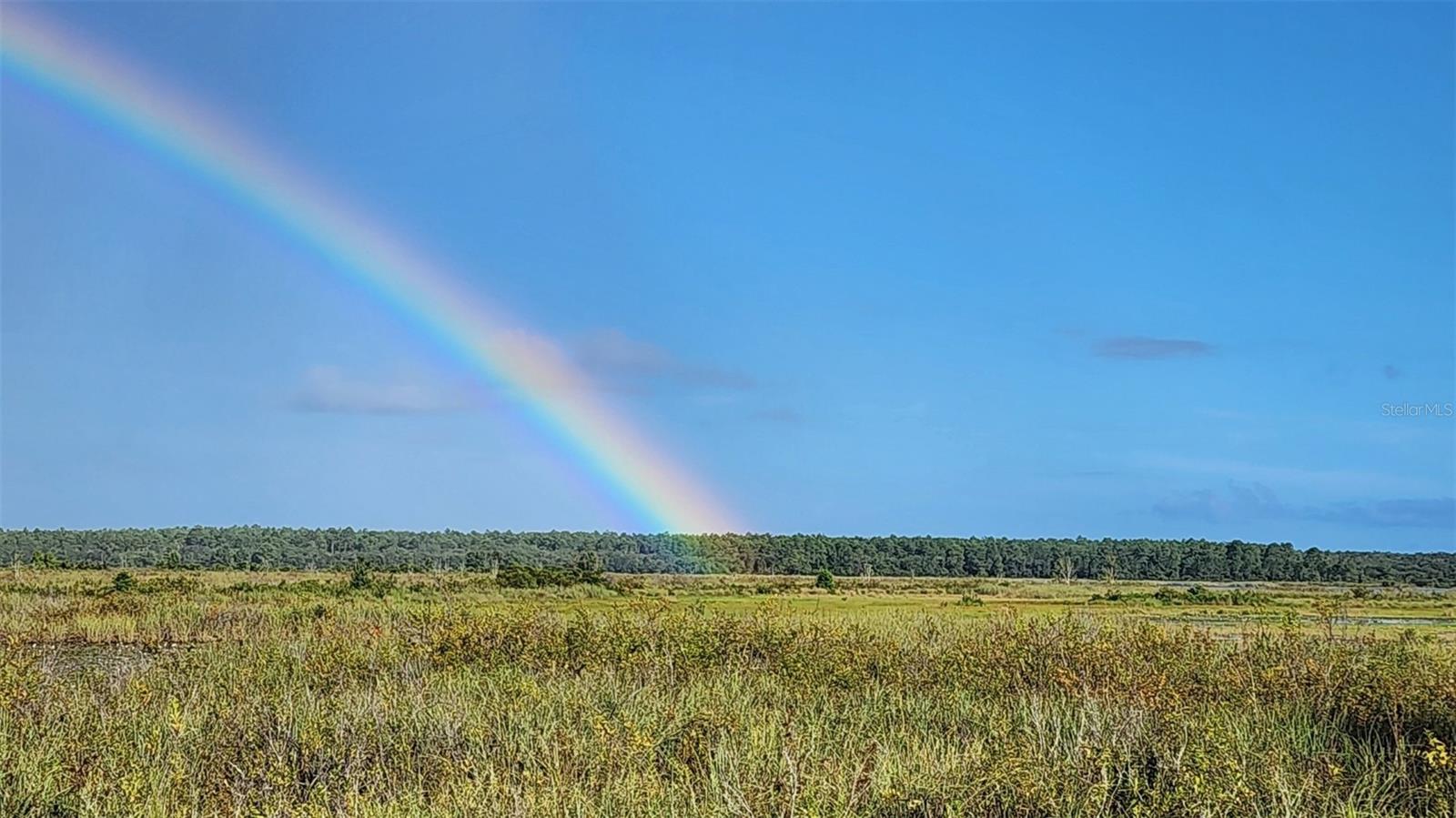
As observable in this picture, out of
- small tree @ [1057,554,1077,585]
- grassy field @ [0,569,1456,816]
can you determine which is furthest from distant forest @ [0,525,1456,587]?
grassy field @ [0,569,1456,816]

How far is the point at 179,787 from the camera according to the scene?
372 inches

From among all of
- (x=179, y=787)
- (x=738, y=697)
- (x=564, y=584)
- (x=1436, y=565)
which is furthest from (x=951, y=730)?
(x=1436, y=565)

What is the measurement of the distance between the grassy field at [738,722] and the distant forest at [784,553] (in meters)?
112

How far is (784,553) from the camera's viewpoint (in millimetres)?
148875

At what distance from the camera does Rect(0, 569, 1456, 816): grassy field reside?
8.62 meters

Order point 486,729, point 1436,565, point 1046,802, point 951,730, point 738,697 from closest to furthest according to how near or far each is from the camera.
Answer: point 1046,802, point 486,729, point 951,730, point 738,697, point 1436,565

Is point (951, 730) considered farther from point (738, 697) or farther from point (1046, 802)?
point (1046, 802)

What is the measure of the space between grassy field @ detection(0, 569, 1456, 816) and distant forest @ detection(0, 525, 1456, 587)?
112 m

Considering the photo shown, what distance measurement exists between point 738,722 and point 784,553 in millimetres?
138614

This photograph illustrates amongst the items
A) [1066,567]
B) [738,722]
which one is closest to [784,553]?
[1066,567]

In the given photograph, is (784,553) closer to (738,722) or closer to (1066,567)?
(1066,567)

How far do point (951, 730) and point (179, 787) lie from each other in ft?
21.8

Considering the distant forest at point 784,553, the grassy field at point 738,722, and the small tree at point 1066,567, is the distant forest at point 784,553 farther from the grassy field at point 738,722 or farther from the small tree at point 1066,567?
the grassy field at point 738,722

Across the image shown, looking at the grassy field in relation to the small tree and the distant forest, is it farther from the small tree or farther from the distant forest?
the small tree
